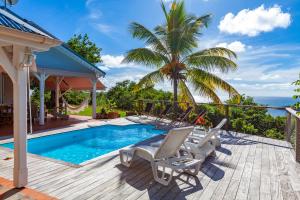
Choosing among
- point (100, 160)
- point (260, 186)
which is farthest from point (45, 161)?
point (260, 186)

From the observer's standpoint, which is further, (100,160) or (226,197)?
(100,160)

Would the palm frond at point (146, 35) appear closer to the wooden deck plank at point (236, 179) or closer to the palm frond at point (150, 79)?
the palm frond at point (150, 79)

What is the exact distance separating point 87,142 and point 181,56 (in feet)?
23.8

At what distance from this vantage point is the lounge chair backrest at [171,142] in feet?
14.0

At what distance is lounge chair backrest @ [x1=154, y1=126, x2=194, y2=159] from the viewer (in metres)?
4.26

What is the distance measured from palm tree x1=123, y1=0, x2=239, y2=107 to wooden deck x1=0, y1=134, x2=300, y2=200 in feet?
22.5

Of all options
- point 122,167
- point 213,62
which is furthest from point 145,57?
point 122,167

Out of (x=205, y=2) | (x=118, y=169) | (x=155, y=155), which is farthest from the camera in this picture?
(x=205, y=2)

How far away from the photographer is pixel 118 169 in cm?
489

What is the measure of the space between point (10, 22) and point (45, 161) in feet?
10.1

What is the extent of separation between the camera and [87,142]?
8758mm

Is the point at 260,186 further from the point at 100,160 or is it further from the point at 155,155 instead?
the point at 100,160

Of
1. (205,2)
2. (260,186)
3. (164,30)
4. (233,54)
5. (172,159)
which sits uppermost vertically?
(205,2)

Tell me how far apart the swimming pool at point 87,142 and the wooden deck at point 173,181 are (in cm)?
137
